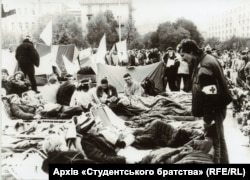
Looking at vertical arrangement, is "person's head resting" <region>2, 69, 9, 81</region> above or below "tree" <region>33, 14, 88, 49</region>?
below

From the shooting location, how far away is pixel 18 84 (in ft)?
13.4

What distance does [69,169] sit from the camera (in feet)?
13.1

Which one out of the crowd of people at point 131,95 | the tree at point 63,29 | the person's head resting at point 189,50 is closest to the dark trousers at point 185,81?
the crowd of people at point 131,95

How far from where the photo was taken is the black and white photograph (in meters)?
3.97

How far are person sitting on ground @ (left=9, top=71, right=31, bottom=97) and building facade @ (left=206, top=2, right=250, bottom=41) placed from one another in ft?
5.95

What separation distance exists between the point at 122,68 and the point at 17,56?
102 cm

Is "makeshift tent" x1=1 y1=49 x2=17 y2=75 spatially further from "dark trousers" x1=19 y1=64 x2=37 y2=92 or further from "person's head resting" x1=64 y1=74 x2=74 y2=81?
"person's head resting" x1=64 y1=74 x2=74 y2=81

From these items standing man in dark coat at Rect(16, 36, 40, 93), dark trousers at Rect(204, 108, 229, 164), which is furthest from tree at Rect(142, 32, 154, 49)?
standing man in dark coat at Rect(16, 36, 40, 93)

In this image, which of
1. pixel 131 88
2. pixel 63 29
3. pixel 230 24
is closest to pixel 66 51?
pixel 63 29

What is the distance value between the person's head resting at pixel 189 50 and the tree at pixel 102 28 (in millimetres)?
625

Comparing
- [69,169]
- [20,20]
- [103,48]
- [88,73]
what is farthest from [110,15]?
[69,169]

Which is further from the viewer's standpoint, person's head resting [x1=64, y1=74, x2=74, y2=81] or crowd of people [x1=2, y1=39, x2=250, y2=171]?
person's head resting [x1=64, y1=74, x2=74, y2=81]

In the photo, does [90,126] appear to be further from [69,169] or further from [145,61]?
[145,61]

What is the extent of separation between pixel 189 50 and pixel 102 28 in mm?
849
